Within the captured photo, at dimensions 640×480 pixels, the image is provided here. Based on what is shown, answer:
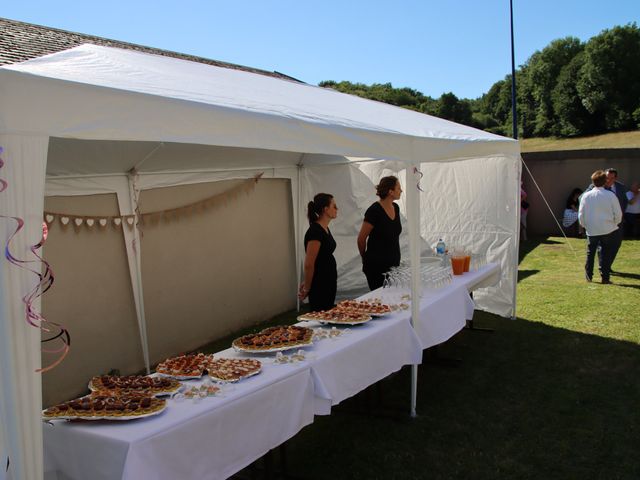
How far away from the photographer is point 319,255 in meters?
4.13

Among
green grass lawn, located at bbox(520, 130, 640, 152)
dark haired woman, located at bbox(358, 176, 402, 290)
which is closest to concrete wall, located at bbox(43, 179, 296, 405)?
dark haired woman, located at bbox(358, 176, 402, 290)

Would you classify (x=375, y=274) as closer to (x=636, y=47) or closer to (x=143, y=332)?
(x=143, y=332)

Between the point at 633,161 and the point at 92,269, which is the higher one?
the point at 633,161

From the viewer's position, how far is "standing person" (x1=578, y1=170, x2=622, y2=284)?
23.1 ft

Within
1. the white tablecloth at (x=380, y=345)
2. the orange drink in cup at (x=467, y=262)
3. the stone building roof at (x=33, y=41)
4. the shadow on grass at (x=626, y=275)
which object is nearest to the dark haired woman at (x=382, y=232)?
the white tablecloth at (x=380, y=345)

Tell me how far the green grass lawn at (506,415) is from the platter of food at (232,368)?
0.87m

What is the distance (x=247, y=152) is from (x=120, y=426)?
420 cm

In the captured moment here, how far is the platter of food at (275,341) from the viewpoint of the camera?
291 cm

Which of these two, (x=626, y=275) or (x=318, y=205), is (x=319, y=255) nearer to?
(x=318, y=205)

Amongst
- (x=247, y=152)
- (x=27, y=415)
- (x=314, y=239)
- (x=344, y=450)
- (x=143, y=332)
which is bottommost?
(x=344, y=450)

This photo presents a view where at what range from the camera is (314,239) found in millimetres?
4070

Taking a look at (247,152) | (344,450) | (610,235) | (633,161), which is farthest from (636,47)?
(344,450)

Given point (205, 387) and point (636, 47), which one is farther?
point (636, 47)

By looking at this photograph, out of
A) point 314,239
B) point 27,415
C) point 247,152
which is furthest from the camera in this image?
point 247,152
